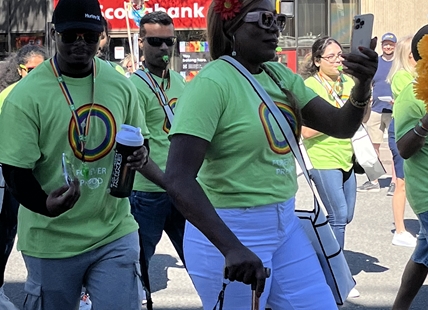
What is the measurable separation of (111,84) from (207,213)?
1043mm

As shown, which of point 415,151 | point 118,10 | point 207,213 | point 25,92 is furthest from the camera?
point 118,10

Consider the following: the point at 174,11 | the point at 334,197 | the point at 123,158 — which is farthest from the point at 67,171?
the point at 174,11

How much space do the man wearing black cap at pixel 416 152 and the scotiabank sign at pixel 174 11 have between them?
1503cm

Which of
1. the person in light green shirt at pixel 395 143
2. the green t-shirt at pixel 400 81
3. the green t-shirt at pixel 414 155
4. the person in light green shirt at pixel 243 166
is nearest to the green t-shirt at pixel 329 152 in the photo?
the person in light green shirt at pixel 395 143

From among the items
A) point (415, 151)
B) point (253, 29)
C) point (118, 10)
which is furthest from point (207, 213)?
point (118, 10)

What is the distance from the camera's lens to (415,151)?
15.7 ft

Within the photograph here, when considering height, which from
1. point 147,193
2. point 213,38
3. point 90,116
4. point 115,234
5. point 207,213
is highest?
point 213,38

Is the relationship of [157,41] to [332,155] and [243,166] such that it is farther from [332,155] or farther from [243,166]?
[243,166]

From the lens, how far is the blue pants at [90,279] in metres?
3.63

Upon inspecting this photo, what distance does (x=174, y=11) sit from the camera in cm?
1981

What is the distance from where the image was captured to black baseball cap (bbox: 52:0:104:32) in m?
3.57

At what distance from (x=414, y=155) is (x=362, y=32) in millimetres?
2023

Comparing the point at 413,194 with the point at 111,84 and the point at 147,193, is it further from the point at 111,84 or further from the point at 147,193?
the point at 111,84

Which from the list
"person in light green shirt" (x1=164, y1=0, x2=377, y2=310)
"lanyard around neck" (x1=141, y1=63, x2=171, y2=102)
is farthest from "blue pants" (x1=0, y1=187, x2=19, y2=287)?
"person in light green shirt" (x1=164, y1=0, x2=377, y2=310)
